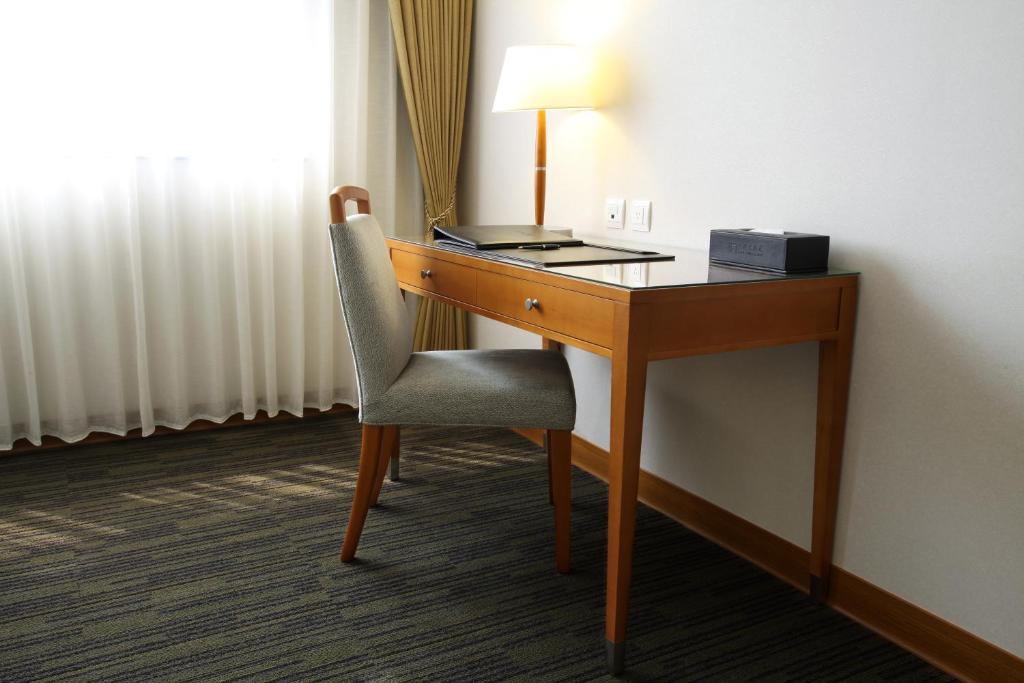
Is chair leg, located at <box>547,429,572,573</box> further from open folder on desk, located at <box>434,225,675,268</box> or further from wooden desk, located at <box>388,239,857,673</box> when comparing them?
open folder on desk, located at <box>434,225,675,268</box>

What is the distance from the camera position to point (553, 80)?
95.9 inches

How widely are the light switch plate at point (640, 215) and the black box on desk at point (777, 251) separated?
1.74 feet

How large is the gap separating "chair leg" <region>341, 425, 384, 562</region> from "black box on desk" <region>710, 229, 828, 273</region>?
921 mm

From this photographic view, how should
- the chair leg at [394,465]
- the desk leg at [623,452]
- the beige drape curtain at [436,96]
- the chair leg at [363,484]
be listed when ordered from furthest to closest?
the beige drape curtain at [436,96] → the chair leg at [394,465] → the chair leg at [363,484] → the desk leg at [623,452]

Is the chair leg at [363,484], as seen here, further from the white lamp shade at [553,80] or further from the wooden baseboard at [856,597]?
the white lamp shade at [553,80]

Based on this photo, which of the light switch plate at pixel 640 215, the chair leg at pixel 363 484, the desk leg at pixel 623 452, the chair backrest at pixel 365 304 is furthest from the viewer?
the light switch plate at pixel 640 215

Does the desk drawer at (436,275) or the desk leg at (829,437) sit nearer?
the desk leg at (829,437)

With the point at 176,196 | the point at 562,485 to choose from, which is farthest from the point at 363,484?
the point at 176,196

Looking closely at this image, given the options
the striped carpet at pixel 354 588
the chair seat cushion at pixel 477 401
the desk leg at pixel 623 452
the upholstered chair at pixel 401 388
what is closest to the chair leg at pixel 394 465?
the striped carpet at pixel 354 588

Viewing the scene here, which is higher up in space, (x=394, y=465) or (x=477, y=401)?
(x=477, y=401)

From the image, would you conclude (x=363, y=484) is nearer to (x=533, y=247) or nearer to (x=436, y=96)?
(x=533, y=247)

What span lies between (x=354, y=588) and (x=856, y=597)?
1125 mm

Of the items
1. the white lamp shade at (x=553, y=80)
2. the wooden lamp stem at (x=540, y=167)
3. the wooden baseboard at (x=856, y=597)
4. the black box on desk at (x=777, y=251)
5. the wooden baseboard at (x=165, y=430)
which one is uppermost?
the white lamp shade at (x=553, y=80)

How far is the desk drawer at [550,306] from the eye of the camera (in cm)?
161
